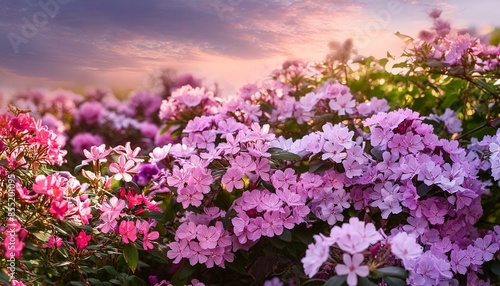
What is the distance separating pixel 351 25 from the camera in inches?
105

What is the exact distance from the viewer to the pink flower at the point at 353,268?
1209 millimetres

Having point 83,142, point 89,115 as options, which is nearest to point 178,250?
point 83,142

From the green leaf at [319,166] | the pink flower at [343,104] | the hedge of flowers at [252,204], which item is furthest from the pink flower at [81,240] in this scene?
the pink flower at [343,104]

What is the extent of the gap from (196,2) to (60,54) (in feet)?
1.96

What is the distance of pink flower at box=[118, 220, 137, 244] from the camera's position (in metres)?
1.63

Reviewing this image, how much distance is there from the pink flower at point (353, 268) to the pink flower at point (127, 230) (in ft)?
2.11

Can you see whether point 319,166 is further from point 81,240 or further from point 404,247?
point 81,240

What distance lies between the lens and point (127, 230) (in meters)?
1.64

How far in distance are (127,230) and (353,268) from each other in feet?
2.21

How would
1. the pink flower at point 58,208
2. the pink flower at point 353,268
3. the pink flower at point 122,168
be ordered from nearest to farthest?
the pink flower at point 353,268 → the pink flower at point 58,208 → the pink flower at point 122,168

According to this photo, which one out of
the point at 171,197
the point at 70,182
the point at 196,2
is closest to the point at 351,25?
the point at 196,2

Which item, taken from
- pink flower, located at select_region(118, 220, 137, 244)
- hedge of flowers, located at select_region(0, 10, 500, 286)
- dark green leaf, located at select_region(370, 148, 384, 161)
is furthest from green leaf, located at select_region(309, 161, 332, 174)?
Result: pink flower, located at select_region(118, 220, 137, 244)

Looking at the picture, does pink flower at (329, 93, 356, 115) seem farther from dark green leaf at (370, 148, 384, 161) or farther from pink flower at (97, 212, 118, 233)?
pink flower at (97, 212, 118, 233)

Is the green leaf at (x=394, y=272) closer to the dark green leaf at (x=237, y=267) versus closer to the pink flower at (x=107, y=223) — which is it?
the dark green leaf at (x=237, y=267)
